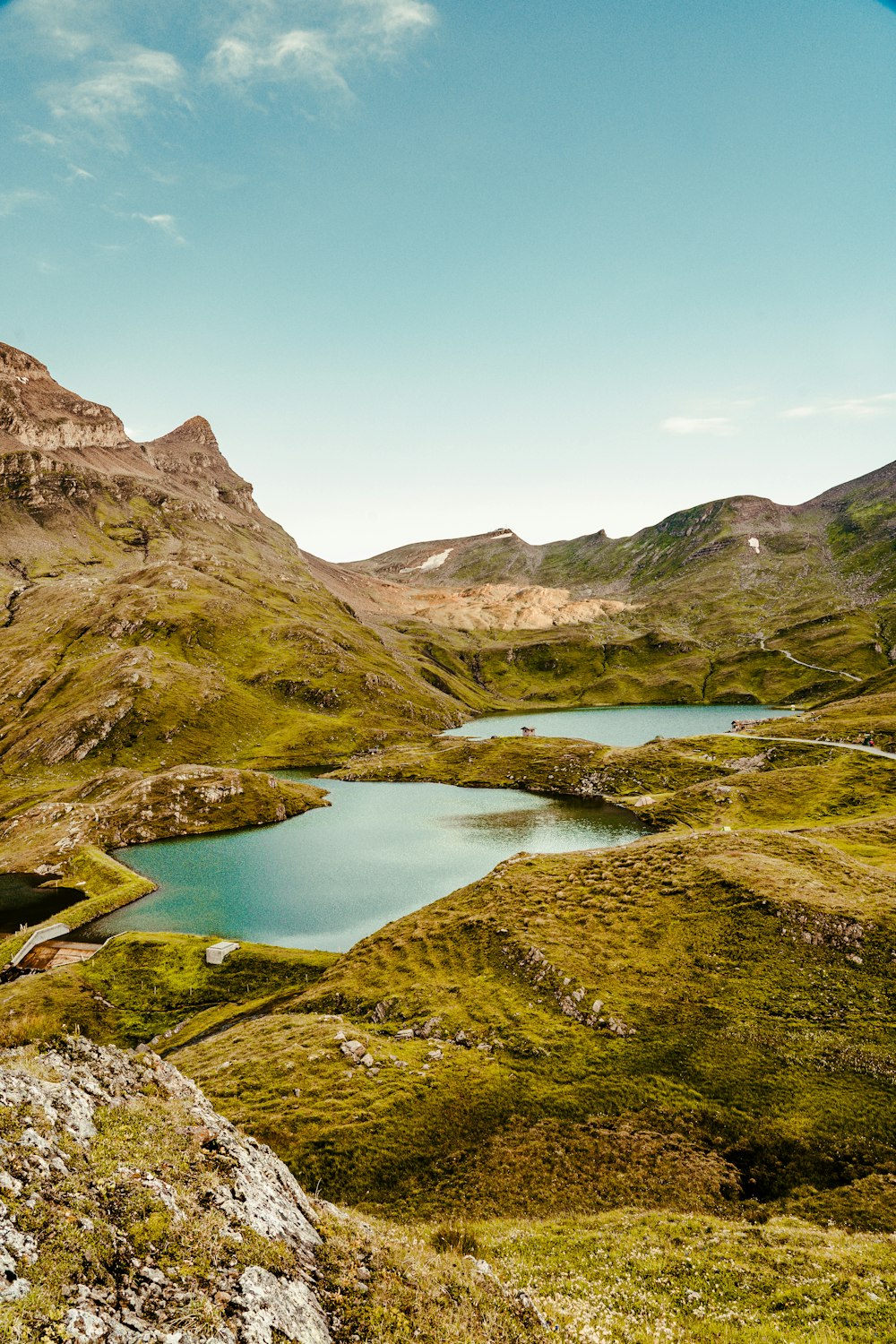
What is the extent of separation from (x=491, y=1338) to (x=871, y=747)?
14744 centimetres

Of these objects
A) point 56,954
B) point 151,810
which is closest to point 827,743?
point 56,954

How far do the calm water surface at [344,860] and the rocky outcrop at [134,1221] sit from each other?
6090 cm

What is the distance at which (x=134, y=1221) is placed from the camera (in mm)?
13250

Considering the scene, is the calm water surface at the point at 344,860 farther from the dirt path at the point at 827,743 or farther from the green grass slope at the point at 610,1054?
the dirt path at the point at 827,743

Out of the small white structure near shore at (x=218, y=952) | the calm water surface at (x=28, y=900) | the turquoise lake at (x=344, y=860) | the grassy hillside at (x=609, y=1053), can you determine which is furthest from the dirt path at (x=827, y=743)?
the calm water surface at (x=28, y=900)

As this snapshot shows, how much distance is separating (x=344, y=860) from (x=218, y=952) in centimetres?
3914

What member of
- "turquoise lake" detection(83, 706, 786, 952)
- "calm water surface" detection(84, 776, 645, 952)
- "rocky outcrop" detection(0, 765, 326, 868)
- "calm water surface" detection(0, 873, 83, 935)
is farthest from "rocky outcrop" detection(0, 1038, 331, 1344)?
"rocky outcrop" detection(0, 765, 326, 868)

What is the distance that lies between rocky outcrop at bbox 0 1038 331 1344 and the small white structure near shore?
5725cm

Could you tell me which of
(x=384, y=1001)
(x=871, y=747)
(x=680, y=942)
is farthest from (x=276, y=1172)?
(x=871, y=747)

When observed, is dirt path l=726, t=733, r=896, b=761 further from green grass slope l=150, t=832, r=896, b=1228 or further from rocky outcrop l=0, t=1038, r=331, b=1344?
rocky outcrop l=0, t=1038, r=331, b=1344

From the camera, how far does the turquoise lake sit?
8525cm

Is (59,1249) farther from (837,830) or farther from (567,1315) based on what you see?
(837,830)

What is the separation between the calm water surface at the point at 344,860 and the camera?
85.3 m

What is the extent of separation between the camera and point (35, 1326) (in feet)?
31.7
